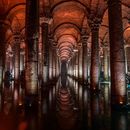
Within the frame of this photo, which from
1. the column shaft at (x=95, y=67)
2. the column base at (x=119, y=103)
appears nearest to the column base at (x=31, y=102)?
the column base at (x=119, y=103)

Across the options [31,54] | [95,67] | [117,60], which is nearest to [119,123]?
[117,60]

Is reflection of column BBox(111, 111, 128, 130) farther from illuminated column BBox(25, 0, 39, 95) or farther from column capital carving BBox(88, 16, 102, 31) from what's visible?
column capital carving BBox(88, 16, 102, 31)

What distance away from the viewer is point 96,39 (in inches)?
785

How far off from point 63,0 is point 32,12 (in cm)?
1102

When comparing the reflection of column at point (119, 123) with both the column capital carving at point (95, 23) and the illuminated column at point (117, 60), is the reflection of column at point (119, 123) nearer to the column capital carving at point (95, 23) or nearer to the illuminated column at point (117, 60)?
the illuminated column at point (117, 60)

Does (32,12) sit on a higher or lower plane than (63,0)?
lower

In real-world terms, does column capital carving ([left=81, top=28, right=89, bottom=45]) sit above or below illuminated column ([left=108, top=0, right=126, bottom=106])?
above

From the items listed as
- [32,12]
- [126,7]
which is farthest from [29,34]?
[126,7]

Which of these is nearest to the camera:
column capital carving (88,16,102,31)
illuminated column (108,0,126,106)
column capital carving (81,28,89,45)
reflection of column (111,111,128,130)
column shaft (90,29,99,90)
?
reflection of column (111,111,128,130)

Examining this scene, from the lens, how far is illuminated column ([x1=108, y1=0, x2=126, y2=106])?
10.8 meters

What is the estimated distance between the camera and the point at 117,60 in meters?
10.9

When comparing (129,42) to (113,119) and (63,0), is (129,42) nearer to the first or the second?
(63,0)

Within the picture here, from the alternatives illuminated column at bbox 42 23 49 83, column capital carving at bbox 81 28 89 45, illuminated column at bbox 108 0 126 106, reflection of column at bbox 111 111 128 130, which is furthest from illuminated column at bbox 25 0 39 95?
column capital carving at bbox 81 28 89 45

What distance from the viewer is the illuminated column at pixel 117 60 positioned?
10.8 m
